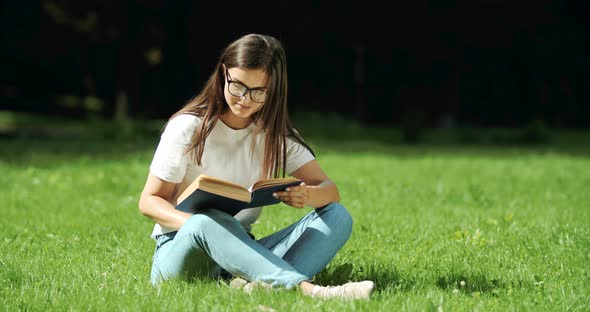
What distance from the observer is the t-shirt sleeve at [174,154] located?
3.92 meters

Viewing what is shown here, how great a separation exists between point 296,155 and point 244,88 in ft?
2.02

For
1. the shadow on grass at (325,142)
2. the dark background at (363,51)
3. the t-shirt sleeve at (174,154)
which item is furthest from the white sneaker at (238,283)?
the dark background at (363,51)

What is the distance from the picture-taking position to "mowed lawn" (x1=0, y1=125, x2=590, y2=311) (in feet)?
12.1

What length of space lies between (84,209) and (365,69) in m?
17.2

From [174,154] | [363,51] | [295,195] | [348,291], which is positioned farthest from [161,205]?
[363,51]

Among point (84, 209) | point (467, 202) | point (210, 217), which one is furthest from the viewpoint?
point (467, 202)

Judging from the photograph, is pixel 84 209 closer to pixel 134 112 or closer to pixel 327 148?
pixel 327 148

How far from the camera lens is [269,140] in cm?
412

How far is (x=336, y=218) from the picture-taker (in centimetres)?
401

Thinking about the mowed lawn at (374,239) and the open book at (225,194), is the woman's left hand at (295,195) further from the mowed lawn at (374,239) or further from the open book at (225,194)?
the mowed lawn at (374,239)

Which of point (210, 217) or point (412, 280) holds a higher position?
point (210, 217)

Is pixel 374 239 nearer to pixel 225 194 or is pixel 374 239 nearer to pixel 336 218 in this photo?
pixel 336 218

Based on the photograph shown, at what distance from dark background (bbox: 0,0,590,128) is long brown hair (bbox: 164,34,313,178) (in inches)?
689

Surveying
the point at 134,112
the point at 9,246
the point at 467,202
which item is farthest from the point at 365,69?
the point at 9,246
